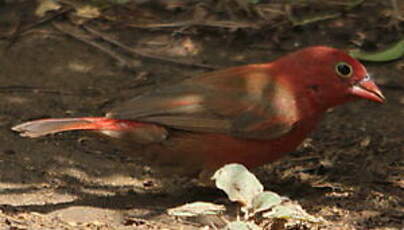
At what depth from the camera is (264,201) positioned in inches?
165

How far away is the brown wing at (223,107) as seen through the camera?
536 cm

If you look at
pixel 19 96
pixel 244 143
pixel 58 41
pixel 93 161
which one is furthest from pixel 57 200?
pixel 58 41

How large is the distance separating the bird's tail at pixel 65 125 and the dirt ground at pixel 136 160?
98 mm

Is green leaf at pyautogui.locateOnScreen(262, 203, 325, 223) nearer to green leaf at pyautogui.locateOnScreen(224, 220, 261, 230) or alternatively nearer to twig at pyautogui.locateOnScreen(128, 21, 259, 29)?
green leaf at pyautogui.locateOnScreen(224, 220, 261, 230)

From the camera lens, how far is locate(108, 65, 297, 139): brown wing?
536 cm

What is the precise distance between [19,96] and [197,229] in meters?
Result: 2.38

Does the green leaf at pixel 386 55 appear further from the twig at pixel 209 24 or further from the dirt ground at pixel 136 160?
the twig at pixel 209 24

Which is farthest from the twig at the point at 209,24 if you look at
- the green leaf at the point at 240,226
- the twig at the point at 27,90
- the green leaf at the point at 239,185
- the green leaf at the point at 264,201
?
the green leaf at the point at 240,226

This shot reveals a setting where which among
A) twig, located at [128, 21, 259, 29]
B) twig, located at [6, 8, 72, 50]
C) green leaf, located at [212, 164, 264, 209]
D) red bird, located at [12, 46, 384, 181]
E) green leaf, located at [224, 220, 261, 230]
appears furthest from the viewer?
twig, located at [128, 21, 259, 29]

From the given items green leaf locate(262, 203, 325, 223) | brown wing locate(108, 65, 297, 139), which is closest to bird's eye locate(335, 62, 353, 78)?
brown wing locate(108, 65, 297, 139)

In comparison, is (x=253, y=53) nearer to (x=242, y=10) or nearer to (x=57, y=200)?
(x=242, y=10)

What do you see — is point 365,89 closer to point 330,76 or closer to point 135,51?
point 330,76

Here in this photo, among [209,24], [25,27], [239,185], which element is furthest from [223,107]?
[25,27]

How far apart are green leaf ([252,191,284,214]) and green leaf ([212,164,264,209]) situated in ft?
0.12
